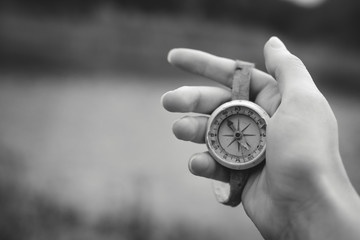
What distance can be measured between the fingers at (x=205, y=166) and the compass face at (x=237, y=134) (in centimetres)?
6

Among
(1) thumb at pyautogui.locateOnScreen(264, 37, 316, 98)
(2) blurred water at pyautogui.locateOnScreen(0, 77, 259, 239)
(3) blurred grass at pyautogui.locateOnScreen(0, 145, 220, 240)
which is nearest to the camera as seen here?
(1) thumb at pyautogui.locateOnScreen(264, 37, 316, 98)

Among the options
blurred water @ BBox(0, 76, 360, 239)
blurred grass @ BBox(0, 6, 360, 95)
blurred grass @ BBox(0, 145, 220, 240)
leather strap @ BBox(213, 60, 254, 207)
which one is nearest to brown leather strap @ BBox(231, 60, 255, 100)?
leather strap @ BBox(213, 60, 254, 207)

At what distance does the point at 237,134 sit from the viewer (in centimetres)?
250

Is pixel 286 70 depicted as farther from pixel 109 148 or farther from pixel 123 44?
pixel 123 44

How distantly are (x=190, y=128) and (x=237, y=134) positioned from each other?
307 mm

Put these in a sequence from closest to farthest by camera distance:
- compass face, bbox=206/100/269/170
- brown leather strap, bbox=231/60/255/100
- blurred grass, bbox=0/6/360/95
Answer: compass face, bbox=206/100/269/170, brown leather strap, bbox=231/60/255/100, blurred grass, bbox=0/6/360/95

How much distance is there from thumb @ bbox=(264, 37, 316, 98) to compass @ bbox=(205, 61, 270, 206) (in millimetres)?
253

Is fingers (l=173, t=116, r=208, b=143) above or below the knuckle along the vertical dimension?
below

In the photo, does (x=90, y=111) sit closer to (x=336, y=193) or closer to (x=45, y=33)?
(x=45, y=33)

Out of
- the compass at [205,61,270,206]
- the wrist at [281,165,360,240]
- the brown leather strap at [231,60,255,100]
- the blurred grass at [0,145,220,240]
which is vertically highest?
the brown leather strap at [231,60,255,100]

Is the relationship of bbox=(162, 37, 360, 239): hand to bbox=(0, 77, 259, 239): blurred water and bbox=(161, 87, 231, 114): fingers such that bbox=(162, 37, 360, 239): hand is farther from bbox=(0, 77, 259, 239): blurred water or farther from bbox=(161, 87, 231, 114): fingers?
bbox=(0, 77, 259, 239): blurred water

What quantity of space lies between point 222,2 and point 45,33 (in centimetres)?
428

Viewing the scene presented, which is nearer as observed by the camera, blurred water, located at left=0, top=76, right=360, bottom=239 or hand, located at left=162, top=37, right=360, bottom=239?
hand, located at left=162, top=37, right=360, bottom=239

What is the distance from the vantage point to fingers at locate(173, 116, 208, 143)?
253 cm
